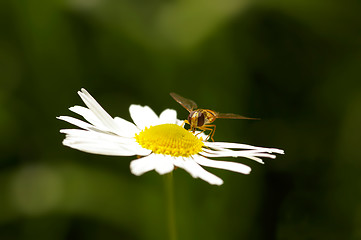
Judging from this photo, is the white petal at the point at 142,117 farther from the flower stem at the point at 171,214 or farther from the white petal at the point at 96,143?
the flower stem at the point at 171,214

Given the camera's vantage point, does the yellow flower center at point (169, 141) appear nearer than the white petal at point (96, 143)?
No

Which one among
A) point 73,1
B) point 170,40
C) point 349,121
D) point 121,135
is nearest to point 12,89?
point 73,1

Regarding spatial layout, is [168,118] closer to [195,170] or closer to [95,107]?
[95,107]

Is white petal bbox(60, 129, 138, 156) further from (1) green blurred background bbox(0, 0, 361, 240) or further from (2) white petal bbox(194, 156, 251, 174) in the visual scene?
(1) green blurred background bbox(0, 0, 361, 240)

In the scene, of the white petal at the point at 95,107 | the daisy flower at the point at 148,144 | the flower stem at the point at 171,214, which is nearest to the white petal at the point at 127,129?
the daisy flower at the point at 148,144

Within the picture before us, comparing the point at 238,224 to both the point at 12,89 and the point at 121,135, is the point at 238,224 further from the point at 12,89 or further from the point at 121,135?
the point at 12,89

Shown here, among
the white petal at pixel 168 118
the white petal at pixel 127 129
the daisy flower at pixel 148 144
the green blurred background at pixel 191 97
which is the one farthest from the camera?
the green blurred background at pixel 191 97

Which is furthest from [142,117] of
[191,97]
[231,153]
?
[191,97]
